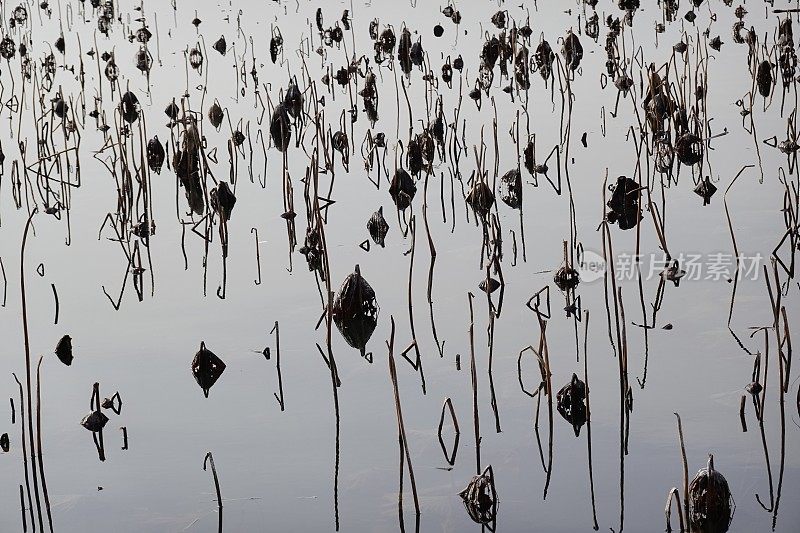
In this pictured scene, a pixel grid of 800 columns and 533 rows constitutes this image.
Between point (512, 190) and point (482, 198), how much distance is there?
11.4 inches

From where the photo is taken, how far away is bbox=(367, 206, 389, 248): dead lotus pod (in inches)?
87.3

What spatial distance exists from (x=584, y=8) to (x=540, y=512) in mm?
4034

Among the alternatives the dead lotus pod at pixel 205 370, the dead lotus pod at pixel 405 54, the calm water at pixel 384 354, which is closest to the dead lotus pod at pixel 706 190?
the calm water at pixel 384 354

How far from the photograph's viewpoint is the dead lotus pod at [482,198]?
6.92 feet

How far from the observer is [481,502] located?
4.01 ft

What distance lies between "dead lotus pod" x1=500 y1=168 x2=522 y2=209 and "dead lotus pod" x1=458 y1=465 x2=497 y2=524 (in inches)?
47.8

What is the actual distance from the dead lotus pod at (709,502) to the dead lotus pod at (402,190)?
4.14ft

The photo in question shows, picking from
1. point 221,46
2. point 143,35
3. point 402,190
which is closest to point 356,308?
point 402,190

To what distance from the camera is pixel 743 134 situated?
3.10m

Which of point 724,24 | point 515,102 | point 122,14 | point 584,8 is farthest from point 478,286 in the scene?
point 122,14

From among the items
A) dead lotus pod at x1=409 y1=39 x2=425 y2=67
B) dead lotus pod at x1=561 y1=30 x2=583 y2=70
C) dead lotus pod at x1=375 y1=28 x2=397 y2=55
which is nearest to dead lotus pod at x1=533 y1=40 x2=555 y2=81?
dead lotus pod at x1=561 y1=30 x2=583 y2=70

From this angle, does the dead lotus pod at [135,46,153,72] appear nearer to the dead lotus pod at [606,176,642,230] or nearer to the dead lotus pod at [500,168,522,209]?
the dead lotus pod at [500,168,522,209]

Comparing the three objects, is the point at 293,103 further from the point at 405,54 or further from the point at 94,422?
the point at 405,54

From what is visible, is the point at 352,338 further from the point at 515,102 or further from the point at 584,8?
the point at 584,8
